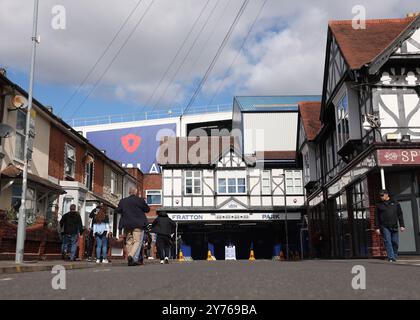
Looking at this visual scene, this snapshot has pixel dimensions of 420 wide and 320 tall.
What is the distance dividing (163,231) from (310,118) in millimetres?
15787

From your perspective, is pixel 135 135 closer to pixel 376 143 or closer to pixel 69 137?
pixel 69 137

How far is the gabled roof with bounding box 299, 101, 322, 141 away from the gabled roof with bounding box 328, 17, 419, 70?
7010 mm

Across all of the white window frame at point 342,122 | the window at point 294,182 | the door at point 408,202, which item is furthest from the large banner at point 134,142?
the door at point 408,202

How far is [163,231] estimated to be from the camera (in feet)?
52.5

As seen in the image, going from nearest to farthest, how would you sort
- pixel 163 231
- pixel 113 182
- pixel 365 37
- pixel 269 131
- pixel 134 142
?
pixel 163 231 < pixel 365 37 < pixel 113 182 < pixel 269 131 < pixel 134 142

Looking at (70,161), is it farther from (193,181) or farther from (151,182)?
(151,182)

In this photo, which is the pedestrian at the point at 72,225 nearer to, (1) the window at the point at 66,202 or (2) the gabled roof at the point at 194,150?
(1) the window at the point at 66,202

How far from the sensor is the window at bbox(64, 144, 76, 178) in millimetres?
23656

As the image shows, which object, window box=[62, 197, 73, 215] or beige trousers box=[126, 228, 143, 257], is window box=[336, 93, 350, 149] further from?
window box=[62, 197, 73, 215]

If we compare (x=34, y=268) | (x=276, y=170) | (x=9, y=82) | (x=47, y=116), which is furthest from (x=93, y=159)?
(x=34, y=268)

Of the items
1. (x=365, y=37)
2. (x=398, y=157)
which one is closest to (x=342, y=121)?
(x=365, y=37)

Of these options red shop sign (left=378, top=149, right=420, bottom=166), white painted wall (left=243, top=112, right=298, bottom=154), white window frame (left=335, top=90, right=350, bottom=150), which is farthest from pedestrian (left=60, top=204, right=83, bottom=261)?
white painted wall (left=243, top=112, right=298, bottom=154)

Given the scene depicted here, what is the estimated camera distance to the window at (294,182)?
3606 cm

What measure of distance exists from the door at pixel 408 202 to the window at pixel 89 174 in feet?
51.8
